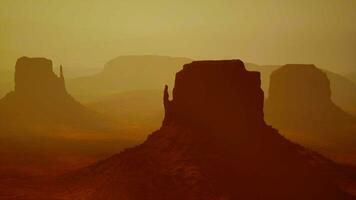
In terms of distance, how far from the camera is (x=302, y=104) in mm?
114188

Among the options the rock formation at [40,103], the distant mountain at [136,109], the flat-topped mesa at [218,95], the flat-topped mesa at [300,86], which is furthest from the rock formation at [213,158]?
the flat-topped mesa at [300,86]

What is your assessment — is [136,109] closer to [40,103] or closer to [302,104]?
[40,103]

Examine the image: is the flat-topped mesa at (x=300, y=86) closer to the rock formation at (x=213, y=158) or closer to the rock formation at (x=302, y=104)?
the rock formation at (x=302, y=104)

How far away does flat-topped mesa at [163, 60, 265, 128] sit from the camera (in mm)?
48375

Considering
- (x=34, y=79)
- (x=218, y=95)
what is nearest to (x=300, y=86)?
(x=34, y=79)

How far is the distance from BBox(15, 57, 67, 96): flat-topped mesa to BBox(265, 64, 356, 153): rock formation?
162 ft

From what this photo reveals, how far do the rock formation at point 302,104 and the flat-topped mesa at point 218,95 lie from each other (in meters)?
61.0

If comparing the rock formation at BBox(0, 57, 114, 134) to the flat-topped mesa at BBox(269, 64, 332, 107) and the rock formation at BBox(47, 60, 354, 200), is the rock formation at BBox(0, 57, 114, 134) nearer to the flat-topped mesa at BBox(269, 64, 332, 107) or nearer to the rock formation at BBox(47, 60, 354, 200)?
the flat-topped mesa at BBox(269, 64, 332, 107)

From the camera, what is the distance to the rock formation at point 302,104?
10969 cm

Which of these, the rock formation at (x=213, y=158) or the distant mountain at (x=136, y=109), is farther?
the distant mountain at (x=136, y=109)

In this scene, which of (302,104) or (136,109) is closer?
(302,104)

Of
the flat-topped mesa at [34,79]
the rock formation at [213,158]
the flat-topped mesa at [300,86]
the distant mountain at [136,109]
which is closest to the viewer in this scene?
the rock formation at [213,158]

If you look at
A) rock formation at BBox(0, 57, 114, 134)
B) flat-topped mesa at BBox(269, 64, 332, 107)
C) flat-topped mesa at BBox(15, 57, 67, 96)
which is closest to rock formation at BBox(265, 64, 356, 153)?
flat-topped mesa at BBox(269, 64, 332, 107)

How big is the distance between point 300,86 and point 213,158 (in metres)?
73.6
